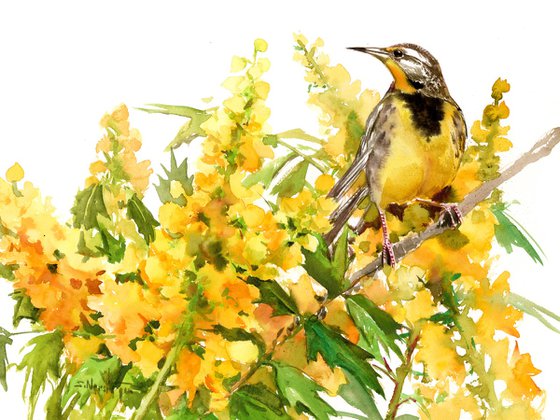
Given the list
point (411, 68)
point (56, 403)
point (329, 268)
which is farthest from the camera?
point (411, 68)

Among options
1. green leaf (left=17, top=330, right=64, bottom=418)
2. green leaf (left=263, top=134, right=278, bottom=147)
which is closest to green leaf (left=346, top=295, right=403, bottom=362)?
green leaf (left=263, top=134, right=278, bottom=147)

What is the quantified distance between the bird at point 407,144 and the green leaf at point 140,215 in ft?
0.46

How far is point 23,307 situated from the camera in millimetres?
546

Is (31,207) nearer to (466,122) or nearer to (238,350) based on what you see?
(238,350)

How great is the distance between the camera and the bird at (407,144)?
600 millimetres

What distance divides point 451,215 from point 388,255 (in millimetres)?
69

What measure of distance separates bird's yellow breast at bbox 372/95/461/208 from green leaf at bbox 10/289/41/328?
0.96ft

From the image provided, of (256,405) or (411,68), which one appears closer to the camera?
(256,405)

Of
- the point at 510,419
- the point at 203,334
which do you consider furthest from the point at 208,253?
the point at 510,419

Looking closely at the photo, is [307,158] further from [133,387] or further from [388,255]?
[133,387]

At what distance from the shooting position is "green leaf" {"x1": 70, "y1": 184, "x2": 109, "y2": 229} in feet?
1.81

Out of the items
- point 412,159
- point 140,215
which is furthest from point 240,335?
point 412,159

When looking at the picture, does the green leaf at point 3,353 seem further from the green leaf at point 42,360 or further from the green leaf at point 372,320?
the green leaf at point 372,320

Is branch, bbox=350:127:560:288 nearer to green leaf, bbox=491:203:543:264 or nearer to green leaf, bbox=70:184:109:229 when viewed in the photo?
green leaf, bbox=491:203:543:264
